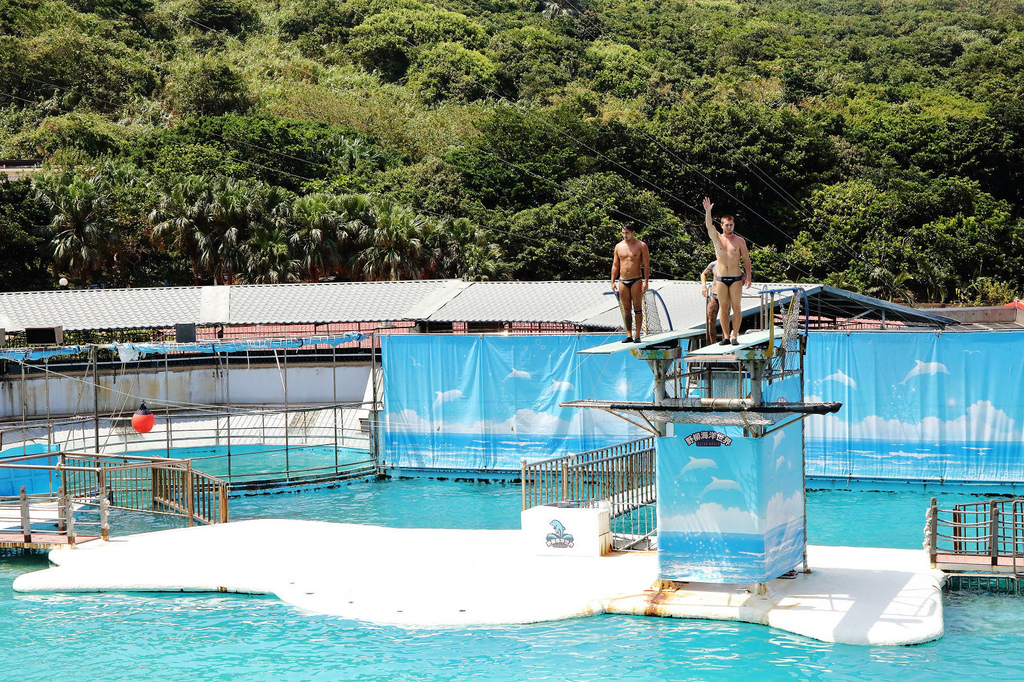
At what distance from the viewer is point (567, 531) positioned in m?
16.5

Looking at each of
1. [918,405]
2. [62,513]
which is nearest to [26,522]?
[62,513]

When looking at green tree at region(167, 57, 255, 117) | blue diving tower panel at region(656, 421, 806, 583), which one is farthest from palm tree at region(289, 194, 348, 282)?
green tree at region(167, 57, 255, 117)

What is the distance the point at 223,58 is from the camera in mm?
101250

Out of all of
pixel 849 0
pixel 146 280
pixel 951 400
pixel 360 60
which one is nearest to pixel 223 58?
pixel 360 60

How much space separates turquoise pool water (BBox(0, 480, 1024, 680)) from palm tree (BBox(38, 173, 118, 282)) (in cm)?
3264

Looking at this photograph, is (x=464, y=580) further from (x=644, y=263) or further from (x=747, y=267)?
(x=747, y=267)

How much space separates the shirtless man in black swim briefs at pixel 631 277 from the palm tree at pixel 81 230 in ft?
123

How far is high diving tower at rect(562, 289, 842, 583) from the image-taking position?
45.5 ft

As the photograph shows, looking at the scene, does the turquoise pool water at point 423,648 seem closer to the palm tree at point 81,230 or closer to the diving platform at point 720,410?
the diving platform at point 720,410

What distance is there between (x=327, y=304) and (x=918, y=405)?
1951cm

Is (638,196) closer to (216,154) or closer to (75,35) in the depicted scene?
(216,154)

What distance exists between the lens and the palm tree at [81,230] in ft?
150

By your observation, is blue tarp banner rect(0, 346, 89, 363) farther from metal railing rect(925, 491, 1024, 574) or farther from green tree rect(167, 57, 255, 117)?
green tree rect(167, 57, 255, 117)

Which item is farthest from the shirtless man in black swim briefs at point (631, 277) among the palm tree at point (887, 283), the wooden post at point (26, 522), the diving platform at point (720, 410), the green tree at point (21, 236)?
the palm tree at point (887, 283)
